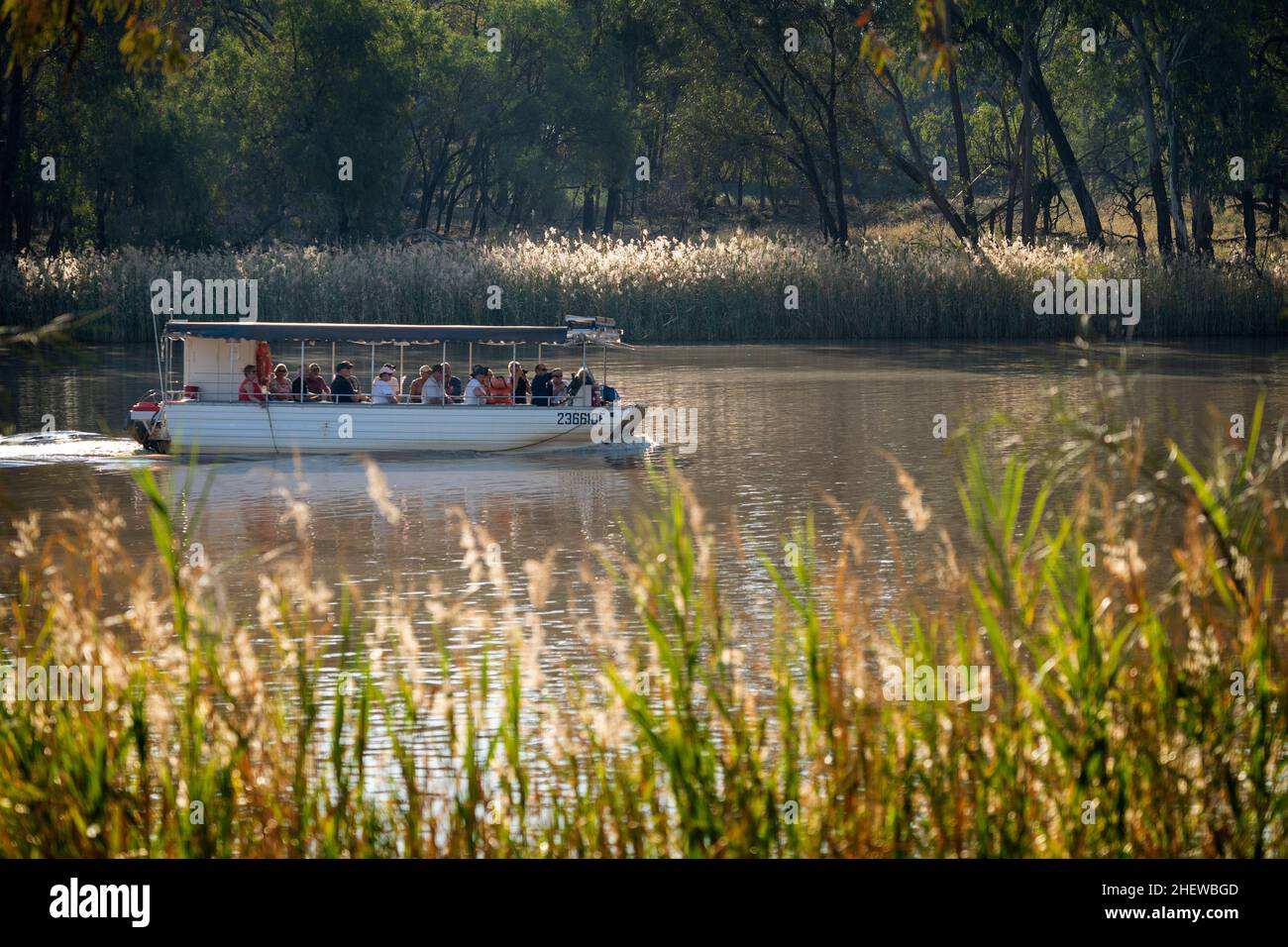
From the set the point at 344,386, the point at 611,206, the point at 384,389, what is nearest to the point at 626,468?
the point at 384,389

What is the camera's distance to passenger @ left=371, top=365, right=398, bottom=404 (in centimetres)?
2675

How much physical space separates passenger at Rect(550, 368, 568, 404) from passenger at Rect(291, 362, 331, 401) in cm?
342

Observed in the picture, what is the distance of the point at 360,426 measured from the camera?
26500 millimetres

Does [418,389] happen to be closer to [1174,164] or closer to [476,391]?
[476,391]

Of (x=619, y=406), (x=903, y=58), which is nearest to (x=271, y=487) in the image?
(x=619, y=406)

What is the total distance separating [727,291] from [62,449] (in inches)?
926

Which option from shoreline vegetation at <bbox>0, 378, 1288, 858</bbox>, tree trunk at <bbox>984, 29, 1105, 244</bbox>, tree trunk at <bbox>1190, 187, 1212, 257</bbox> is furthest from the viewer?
tree trunk at <bbox>984, 29, 1105, 244</bbox>

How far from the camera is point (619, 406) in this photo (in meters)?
27.0

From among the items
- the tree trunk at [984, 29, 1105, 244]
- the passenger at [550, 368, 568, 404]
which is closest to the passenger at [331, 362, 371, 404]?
the passenger at [550, 368, 568, 404]

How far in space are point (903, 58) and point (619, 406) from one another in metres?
32.0

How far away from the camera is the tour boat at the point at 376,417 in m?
26.3

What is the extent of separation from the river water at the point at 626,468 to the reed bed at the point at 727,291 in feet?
10.5

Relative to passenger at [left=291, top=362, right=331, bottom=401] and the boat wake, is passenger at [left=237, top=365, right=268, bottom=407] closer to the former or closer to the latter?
passenger at [left=291, top=362, right=331, bottom=401]
